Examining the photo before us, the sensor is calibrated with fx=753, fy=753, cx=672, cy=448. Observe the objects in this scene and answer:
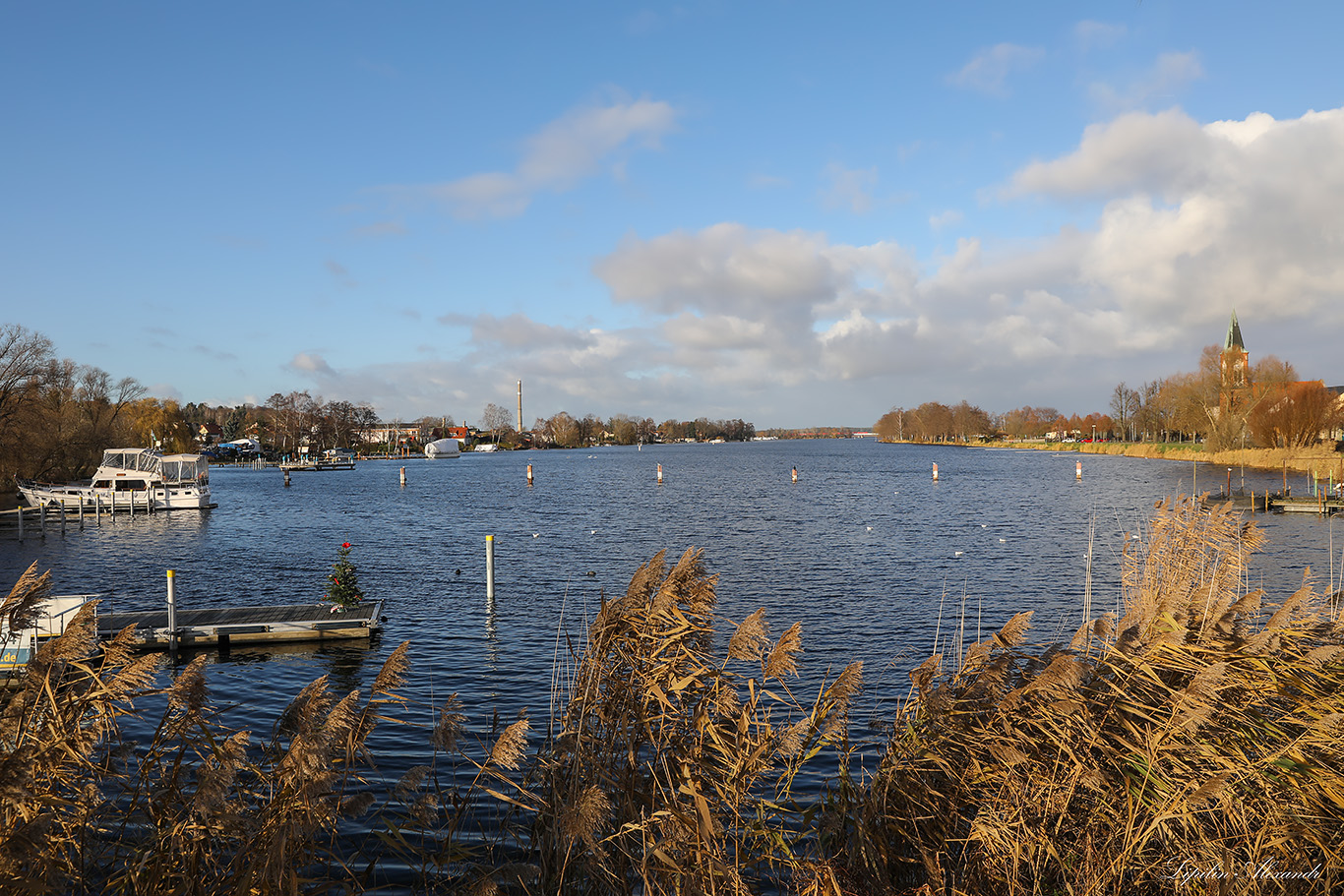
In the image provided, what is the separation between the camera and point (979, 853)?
202 inches

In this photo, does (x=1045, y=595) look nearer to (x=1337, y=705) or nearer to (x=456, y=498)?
(x=1337, y=705)

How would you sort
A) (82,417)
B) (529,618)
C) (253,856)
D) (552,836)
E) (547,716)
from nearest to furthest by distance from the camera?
(253,856) < (552,836) < (547,716) < (529,618) < (82,417)

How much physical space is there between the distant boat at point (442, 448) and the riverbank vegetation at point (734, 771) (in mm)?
169503

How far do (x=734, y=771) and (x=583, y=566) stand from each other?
25.3 meters

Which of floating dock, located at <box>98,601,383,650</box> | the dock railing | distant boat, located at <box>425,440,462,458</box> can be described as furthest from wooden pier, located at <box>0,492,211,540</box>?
distant boat, located at <box>425,440,462,458</box>

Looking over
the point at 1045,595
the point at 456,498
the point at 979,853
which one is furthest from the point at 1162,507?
the point at 456,498

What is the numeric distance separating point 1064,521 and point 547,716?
123ft

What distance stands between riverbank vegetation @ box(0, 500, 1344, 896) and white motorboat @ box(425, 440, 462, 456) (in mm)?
169503

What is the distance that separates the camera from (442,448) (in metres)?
173

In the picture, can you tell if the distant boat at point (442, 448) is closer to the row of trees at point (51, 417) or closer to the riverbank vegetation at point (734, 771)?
the row of trees at point (51, 417)

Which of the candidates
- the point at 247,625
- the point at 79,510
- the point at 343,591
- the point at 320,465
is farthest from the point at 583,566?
the point at 320,465

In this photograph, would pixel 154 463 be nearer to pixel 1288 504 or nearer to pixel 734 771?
pixel 734 771

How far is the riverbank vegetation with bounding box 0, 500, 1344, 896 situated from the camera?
401cm

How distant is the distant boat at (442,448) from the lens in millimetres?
168000
